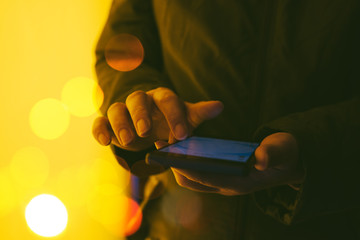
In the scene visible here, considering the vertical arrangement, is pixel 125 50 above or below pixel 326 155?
above

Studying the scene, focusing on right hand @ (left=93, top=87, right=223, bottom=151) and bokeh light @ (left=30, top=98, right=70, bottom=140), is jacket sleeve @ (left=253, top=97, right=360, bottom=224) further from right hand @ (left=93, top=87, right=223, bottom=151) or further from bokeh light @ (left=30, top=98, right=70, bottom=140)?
bokeh light @ (left=30, top=98, right=70, bottom=140)

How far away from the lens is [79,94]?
1.15 meters

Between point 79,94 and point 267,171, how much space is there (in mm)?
967

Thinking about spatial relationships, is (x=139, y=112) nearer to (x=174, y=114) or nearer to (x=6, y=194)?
(x=174, y=114)

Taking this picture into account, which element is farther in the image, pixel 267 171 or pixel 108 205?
pixel 108 205

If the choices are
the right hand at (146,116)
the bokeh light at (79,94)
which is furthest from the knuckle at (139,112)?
the bokeh light at (79,94)

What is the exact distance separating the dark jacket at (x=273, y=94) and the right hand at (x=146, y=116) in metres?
0.09

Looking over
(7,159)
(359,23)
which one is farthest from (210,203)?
(7,159)

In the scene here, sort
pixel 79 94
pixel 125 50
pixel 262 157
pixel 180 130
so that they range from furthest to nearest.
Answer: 1. pixel 79 94
2. pixel 125 50
3. pixel 180 130
4. pixel 262 157

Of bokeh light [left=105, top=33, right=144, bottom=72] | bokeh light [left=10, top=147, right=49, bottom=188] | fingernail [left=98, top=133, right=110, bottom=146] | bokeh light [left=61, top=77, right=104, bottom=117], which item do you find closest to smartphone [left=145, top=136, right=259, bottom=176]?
fingernail [left=98, top=133, right=110, bottom=146]

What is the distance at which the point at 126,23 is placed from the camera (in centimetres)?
76

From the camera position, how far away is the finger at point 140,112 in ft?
Answer: 1.51

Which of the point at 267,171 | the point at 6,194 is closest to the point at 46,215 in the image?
the point at 6,194

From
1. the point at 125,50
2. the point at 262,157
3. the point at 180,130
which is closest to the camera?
the point at 262,157
